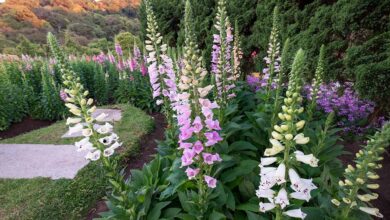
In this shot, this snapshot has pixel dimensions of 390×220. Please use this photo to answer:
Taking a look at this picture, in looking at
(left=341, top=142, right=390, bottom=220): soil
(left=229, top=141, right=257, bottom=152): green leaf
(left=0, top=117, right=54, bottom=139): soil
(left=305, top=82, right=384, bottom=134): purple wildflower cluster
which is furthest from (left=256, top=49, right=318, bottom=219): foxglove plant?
(left=0, top=117, right=54, bottom=139): soil

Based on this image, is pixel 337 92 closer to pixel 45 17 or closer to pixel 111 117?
pixel 111 117

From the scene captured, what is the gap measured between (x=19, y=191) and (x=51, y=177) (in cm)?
48

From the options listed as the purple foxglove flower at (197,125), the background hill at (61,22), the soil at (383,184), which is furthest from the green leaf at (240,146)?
the background hill at (61,22)

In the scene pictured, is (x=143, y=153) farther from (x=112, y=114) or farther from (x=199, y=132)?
(x=199, y=132)

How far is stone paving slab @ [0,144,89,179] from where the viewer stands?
16.0 feet

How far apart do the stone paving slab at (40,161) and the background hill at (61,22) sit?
2022cm

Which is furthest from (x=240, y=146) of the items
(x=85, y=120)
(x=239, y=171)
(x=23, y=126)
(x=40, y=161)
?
(x=23, y=126)

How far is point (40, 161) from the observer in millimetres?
5320

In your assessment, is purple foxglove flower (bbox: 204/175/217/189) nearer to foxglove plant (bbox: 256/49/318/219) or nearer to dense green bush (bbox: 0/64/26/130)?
foxglove plant (bbox: 256/49/318/219)

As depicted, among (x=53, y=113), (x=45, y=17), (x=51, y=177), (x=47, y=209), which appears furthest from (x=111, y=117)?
(x=45, y=17)

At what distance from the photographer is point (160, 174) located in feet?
11.2

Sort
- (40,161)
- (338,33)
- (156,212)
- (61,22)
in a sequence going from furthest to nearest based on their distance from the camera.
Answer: (61,22) < (40,161) < (338,33) < (156,212)

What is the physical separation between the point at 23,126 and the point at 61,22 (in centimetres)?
3161

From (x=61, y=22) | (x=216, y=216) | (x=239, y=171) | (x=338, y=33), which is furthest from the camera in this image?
(x=61, y=22)
